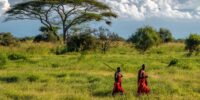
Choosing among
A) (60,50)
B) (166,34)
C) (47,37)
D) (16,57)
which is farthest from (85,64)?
(166,34)

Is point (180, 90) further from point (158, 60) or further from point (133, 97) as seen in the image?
point (158, 60)

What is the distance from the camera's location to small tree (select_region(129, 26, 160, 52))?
39.3 metres

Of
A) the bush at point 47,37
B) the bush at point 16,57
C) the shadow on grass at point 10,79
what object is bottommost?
the shadow on grass at point 10,79

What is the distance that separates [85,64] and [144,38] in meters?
13.2

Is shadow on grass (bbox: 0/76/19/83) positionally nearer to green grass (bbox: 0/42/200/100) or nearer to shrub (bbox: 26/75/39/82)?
green grass (bbox: 0/42/200/100)

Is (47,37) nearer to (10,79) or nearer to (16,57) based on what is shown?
(16,57)

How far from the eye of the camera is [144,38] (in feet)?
129

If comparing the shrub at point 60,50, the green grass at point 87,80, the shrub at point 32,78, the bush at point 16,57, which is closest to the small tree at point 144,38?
the shrub at point 60,50

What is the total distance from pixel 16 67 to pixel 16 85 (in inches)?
303

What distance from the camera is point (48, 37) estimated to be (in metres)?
49.2

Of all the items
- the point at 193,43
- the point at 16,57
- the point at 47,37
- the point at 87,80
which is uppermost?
the point at 47,37

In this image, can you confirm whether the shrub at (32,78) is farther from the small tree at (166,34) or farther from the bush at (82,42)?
the small tree at (166,34)

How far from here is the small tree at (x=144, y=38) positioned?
3931cm

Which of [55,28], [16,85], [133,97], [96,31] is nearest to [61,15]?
[55,28]
